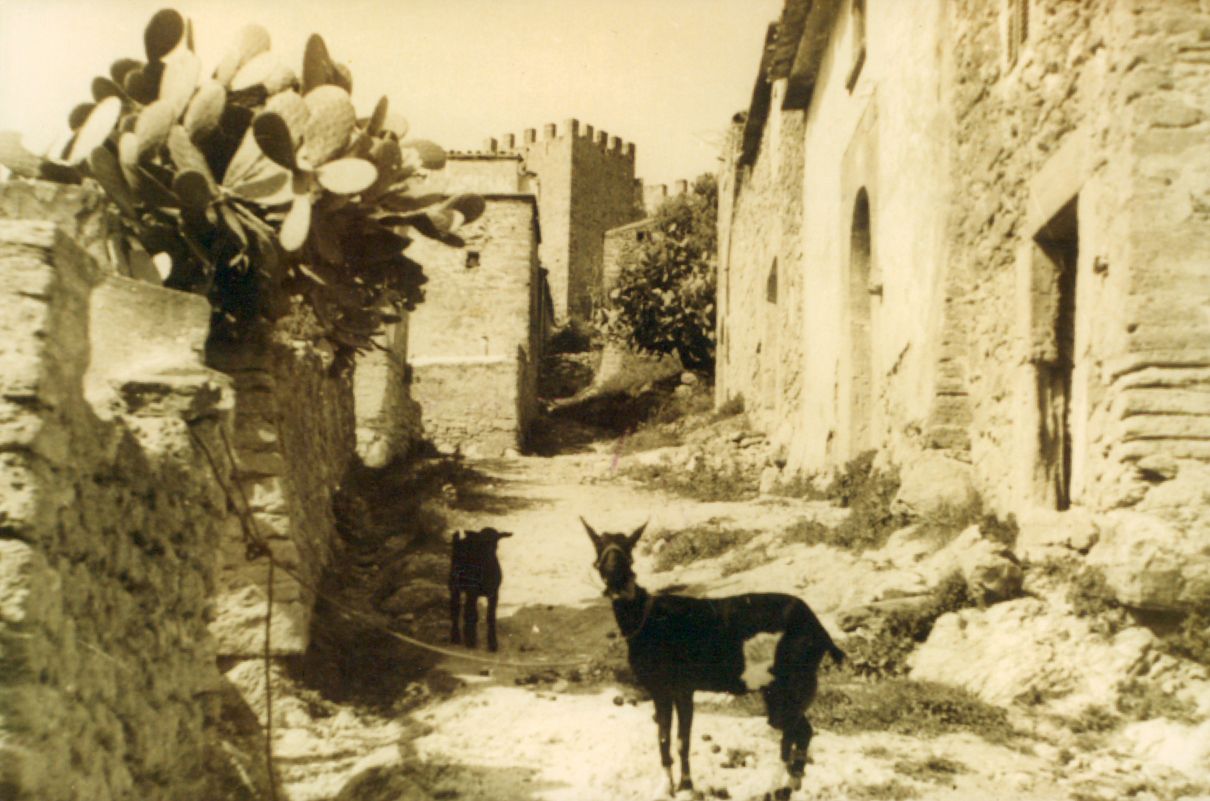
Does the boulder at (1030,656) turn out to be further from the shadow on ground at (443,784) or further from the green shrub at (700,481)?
the green shrub at (700,481)

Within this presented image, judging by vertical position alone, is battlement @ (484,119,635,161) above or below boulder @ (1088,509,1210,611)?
above

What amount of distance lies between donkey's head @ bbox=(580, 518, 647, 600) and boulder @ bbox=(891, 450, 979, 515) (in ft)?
11.3

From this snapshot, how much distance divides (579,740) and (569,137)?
37416 millimetres

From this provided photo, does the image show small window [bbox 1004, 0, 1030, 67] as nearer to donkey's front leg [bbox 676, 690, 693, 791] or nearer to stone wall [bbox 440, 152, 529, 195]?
donkey's front leg [bbox 676, 690, 693, 791]

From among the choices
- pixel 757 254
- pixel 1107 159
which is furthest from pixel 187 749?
pixel 757 254

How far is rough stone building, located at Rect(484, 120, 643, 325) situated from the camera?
129 feet

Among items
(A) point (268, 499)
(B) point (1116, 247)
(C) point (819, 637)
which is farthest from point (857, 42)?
(C) point (819, 637)

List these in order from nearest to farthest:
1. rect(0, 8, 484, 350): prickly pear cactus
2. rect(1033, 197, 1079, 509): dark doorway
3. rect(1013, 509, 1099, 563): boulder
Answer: rect(0, 8, 484, 350): prickly pear cactus → rect(1013, 509, 1099, 563): boulder → rect(1033, 197, 1079, 509): dark doorway

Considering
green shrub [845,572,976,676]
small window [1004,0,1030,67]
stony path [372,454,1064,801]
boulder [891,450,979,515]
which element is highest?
small window [1004,0,1030,67]

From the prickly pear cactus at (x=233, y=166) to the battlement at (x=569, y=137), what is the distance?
3495 centimetres

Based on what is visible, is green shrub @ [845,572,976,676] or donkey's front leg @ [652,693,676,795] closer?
donkey's front leg @ [652,693,676,795]

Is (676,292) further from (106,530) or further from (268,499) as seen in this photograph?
(106,530)

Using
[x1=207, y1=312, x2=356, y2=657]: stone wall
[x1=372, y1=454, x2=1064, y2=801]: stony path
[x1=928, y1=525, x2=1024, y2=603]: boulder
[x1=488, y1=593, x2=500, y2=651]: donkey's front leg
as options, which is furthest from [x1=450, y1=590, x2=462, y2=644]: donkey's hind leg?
[x1=928, y1=525, x2=1024, y2=603]: boulder

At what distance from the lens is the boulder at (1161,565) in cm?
447
